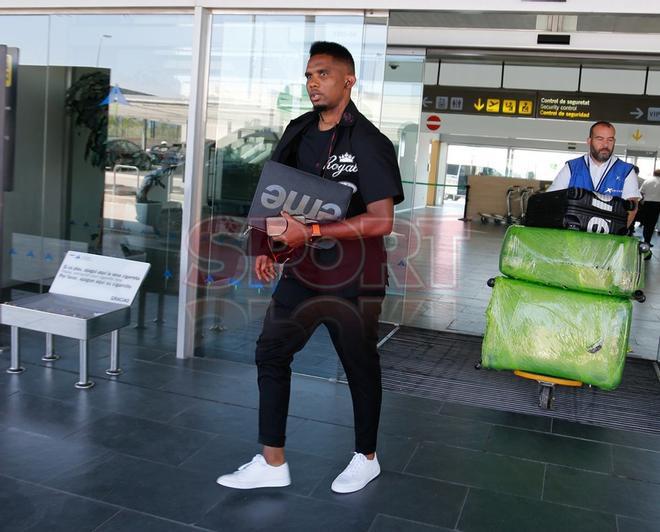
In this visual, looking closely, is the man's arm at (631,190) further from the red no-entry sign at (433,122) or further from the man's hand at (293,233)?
the red no-entry sign at (433,122)

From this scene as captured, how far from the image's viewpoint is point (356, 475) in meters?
3.30

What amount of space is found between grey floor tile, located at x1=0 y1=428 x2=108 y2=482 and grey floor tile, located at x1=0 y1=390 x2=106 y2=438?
0.09m

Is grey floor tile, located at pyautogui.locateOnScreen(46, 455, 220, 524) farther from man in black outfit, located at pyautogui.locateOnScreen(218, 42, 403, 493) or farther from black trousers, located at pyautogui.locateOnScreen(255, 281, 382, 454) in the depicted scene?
black trousers, located at pyautogui.locateOnScreen(255, 281, 382, 454)

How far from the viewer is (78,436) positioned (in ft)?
12.2

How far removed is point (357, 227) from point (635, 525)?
1.76 meters

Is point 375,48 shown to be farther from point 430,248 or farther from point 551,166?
point 551,166

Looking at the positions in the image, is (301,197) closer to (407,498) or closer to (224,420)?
(407,498)


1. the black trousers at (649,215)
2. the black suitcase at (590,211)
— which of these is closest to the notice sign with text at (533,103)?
the black trousers at (649,215)

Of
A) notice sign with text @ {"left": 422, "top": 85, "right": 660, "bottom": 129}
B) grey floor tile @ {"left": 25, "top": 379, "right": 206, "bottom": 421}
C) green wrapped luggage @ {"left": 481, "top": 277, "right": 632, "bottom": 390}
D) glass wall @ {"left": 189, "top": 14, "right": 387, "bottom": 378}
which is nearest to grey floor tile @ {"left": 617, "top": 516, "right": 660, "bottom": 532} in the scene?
green wrapped luggage @ {"left": 481, "top": 277, "right": 632, "bottom": 390}

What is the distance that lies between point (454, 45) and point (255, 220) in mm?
4974

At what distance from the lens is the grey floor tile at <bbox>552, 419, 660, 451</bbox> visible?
414 centimetres

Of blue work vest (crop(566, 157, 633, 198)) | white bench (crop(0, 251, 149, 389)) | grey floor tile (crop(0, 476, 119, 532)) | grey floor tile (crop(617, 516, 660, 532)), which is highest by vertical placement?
blue work vest (crop(566, 157, 633, 198))

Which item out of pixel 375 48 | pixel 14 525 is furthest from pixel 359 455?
pixel 375 48

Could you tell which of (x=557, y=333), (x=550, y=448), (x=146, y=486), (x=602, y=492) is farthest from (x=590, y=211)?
(x=146, y=486)
